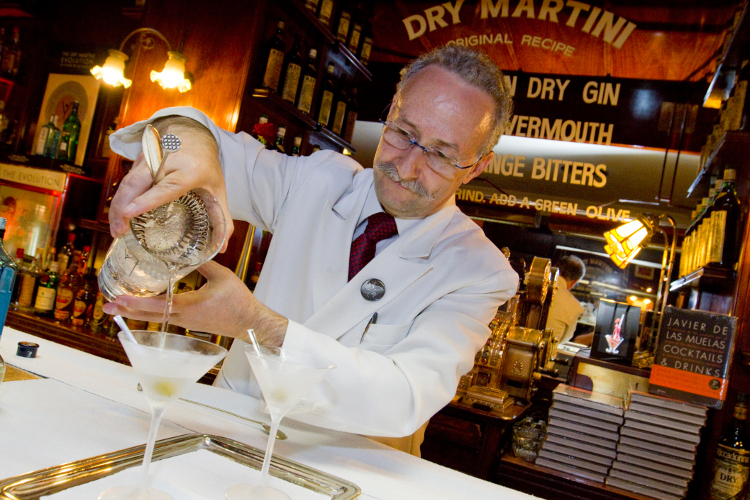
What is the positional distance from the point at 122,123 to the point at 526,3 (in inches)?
102

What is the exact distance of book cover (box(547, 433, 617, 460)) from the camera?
2301mm

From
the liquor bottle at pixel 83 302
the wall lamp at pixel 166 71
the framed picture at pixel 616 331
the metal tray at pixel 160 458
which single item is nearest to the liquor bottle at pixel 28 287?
the liquor bottle at pixel 83 302

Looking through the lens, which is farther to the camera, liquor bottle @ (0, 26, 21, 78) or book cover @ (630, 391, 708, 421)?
liquor bottle @ (0, 26, 21, 78)

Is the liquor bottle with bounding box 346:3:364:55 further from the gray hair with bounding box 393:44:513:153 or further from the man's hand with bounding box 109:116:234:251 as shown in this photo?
the man's hand with bounding box 109:116:234:251

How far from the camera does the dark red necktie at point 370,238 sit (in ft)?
5.07

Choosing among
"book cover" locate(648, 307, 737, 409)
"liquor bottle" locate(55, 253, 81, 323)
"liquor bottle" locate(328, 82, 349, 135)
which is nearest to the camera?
"book cover" locate(648, 307, 737, 409)

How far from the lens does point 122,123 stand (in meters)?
2.95

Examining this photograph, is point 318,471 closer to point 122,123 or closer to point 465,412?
point 465,412

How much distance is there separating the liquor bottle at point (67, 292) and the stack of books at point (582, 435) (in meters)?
2.54

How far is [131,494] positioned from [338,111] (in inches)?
121

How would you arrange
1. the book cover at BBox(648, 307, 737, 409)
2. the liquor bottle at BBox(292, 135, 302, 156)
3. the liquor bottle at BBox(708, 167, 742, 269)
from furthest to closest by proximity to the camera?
1. the liquor bottle at BBox(292, 135, 302, 156)
2. the liquor bottle at BBox(708, 167, 742, 269)
3. the book cover at BBox(648, 307, 737, 409)

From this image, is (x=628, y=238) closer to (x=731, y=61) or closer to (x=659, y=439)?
(x=731, y=61)

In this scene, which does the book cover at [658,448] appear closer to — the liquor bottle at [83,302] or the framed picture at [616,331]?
the framed picture at [616,331]

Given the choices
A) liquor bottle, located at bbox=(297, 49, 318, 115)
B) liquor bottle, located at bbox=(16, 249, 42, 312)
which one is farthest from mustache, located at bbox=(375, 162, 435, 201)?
liquor bottle, located at bbox=(16, 249, 42, 312)
